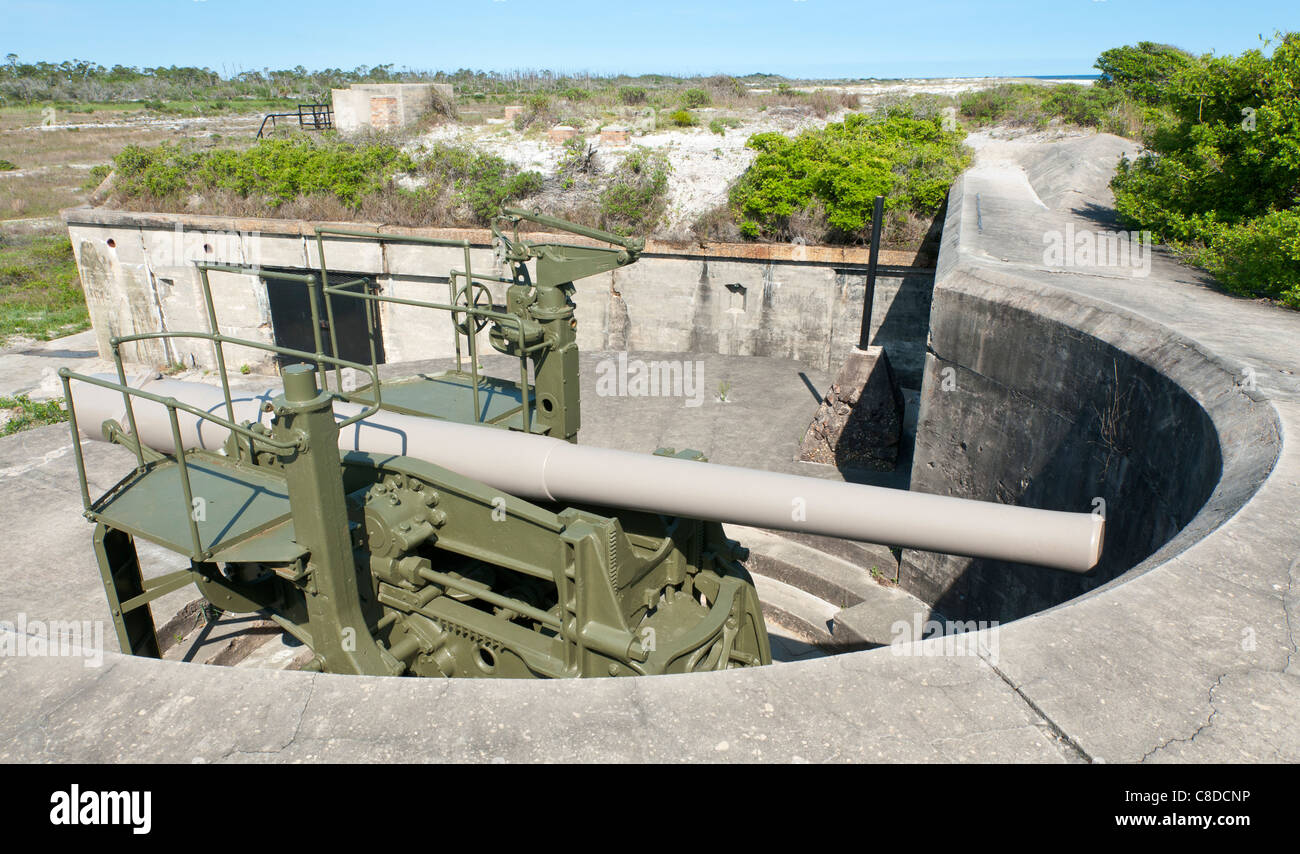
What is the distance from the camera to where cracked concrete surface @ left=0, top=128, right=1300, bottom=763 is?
201 cm

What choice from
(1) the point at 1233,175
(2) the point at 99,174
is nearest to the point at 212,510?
(1) the point at 1233,175

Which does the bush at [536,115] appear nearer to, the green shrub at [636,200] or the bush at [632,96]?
the bush at [632,96]

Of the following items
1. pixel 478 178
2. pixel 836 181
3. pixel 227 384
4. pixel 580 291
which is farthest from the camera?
pixel 478 178

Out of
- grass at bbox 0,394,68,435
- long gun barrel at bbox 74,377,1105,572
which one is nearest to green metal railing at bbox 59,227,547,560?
long gun barrel at bbox 74,377,1105,572

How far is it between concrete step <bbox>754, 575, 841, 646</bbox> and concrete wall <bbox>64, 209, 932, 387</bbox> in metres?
5.66

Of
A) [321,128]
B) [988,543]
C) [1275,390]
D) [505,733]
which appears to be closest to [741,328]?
[1275,390]

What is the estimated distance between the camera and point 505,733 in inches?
82.0

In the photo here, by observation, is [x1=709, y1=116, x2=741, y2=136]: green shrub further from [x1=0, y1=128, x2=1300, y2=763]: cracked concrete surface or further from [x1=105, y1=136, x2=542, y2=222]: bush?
[x1=0, y1=128, x2=1300, y2=763]: cracked concrete surface

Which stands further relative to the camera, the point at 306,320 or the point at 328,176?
the point at 306,320

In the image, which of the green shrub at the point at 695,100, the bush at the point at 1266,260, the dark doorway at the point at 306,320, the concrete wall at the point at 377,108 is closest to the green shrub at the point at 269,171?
the dark doorway at the point at 306,320

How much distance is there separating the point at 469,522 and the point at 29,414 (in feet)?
32.4

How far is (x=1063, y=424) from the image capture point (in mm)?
5039

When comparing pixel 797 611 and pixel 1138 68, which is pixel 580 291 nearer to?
pixel 797 611
